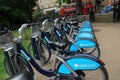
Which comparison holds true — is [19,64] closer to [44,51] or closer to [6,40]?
[6,40]

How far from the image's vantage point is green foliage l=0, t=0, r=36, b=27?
21.8 meters

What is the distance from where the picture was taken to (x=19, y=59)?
506 centimetres

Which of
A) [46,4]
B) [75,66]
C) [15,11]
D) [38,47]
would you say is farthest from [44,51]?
[46,4]

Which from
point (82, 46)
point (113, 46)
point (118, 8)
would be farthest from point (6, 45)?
point (118, 8)

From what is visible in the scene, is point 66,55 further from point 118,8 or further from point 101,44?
point 118,8

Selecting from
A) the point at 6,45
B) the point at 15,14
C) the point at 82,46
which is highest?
the point at 6,45

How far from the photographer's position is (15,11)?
23.2 m

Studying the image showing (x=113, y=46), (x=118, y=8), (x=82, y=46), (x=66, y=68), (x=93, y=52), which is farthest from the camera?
(x=118, y=8)

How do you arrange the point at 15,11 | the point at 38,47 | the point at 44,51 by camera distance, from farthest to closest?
the point at 15,11 → the point at 44,51 → the point at 38,47

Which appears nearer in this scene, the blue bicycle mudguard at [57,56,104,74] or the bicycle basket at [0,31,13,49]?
the blue bicycle mudguard at [57,56,104,74]

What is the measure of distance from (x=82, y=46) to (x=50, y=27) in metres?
1.79

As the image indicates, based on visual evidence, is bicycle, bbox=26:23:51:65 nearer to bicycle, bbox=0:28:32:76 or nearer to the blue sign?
bicycle, bbox=0:28:32:76

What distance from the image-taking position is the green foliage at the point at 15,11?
2184cm

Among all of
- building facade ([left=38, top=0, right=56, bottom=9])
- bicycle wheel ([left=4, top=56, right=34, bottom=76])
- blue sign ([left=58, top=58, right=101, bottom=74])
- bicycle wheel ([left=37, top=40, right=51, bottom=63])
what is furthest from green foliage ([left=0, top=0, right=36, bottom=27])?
building facade ([left=38, top=0, right=56, bottom=9])
